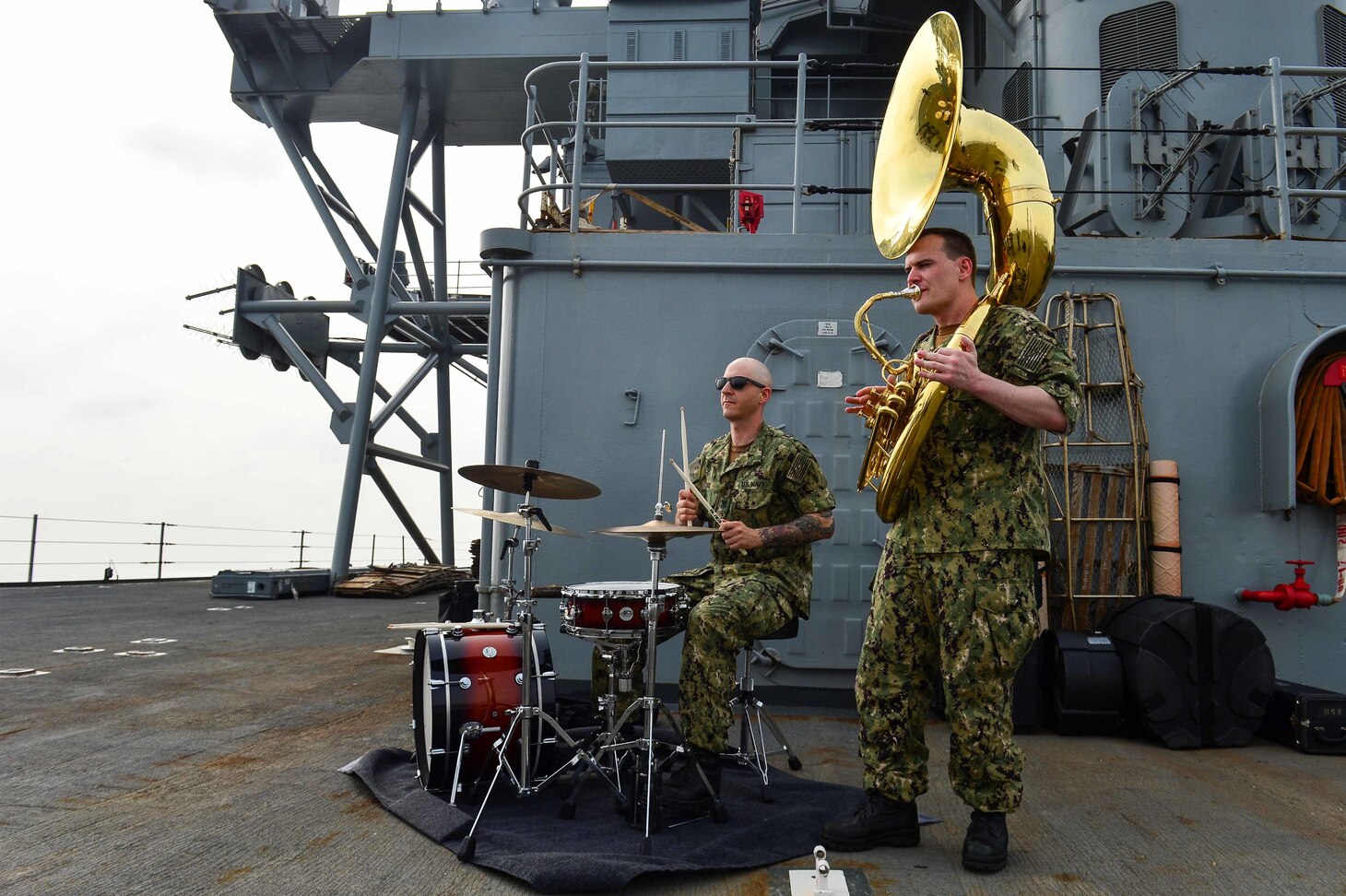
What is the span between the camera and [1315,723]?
4.58 metres

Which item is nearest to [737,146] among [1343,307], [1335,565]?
[1343,307]

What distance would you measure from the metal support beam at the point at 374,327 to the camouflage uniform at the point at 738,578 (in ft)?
37.9

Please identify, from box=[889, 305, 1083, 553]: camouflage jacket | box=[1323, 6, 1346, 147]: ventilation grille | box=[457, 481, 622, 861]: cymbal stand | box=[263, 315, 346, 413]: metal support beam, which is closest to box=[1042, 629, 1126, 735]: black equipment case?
box=[889, 305, 1083, 553]: camouflage jacket

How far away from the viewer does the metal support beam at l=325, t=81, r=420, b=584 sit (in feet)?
48.2

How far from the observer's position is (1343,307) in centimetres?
563

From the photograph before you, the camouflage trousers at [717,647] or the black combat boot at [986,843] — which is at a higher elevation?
the camouflage trousers at [717,647]

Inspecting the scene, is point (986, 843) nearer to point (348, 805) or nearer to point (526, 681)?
point (526, 681)

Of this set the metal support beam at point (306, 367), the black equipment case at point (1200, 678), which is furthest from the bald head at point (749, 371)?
the metal support beam at point (306, 367)

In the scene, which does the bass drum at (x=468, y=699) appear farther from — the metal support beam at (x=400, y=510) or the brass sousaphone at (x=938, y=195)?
the metal support beam at (x=400, y=510)

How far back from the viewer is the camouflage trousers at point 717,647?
135 inches

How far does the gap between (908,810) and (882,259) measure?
369 centimetres

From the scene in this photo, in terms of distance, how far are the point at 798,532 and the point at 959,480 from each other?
3.23 feet

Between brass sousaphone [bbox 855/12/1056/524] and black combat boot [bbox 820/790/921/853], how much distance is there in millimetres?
942

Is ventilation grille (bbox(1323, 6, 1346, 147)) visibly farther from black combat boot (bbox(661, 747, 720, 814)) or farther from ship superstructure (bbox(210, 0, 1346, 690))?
black combat boot (bbox(661, 747, 720, 814))
